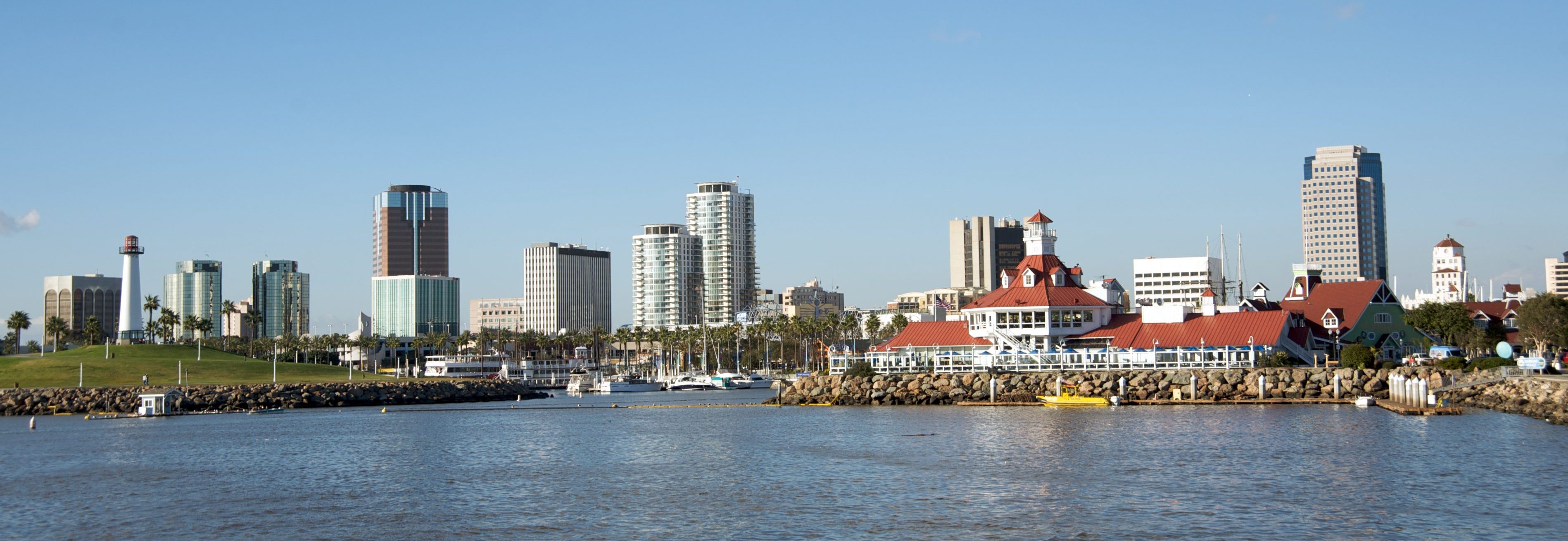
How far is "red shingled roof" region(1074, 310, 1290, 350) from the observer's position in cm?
9019

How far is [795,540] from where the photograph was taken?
36312 mm

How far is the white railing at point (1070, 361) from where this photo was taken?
89.1 meters

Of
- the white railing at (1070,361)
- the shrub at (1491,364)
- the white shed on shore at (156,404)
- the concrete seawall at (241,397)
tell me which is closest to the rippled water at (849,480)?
the white railing at (1070,361)

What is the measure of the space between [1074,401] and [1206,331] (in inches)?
544

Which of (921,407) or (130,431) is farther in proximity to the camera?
(921,407)

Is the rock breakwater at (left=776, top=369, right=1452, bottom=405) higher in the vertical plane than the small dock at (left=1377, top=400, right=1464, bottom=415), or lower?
higher

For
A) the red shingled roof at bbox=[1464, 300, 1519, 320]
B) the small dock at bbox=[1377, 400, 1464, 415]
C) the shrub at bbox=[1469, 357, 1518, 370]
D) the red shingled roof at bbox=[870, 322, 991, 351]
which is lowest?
the small dock at bbox=[1377, 400, 1464, 415]

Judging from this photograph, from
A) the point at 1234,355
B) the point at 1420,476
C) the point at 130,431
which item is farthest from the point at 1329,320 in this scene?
the point at 130,431

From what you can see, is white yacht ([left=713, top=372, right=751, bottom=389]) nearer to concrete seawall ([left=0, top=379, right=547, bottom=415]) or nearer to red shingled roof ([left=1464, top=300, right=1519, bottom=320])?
concrete seawall ([left=0, top=379, right=547, bottom=415])

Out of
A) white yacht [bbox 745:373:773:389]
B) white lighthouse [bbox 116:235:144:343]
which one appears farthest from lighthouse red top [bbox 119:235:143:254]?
white yacht [bbox 745:373:773:389]

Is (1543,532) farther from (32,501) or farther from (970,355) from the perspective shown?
(970,355)

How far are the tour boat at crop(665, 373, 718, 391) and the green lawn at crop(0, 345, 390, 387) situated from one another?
134ft

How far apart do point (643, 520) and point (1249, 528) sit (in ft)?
59.0

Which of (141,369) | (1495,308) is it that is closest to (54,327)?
(141,369)
